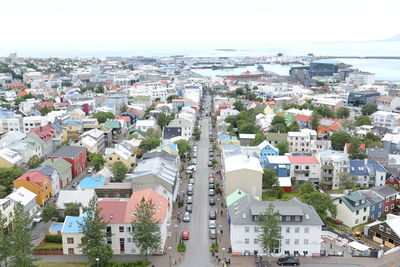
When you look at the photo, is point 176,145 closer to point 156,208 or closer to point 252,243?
point 156,208

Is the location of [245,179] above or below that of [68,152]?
above

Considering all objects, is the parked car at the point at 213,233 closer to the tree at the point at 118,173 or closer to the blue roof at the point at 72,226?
the blue roof at the point at 72,226

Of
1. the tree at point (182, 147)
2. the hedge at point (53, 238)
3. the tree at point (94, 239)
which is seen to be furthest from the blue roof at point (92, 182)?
the tree at point (182, 147)

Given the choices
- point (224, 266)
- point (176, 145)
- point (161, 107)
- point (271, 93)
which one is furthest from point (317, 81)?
point (224, 266)

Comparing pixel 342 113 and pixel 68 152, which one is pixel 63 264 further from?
pixel 342 113

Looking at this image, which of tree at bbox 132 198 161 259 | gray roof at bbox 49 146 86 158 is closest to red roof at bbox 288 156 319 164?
tree at bbox 132 198 161 259

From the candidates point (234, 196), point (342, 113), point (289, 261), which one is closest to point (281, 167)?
point (234, 196)
